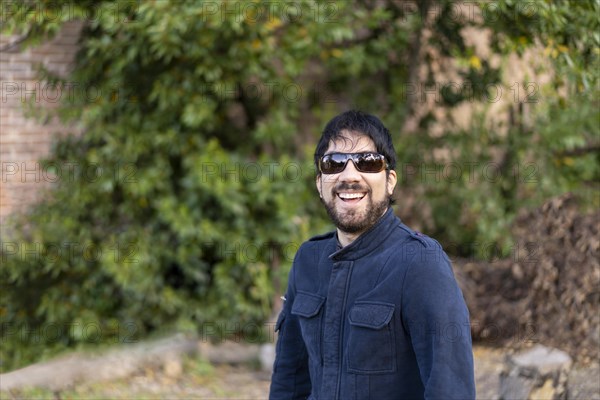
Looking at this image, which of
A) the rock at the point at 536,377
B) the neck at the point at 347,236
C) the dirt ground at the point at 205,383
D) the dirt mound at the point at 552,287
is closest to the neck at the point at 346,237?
the neck at the point at 347,236

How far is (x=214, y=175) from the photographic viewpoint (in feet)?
20.4

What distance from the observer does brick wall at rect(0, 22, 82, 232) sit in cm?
635

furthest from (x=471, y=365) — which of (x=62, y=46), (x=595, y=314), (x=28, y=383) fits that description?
(x=62, y=46)

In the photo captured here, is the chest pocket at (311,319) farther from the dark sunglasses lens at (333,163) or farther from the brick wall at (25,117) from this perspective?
the brick wall at (25,117)

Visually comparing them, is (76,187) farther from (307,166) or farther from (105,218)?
(307,166)

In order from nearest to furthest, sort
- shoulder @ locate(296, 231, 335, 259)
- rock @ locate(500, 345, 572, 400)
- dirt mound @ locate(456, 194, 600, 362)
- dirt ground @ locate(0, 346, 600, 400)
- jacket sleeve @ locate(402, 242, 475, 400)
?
jacket sleeve @ locate(402, 242, 475, 400), shoulder @ locate(296, 231, 335, 259), rock @ locate(500, 345, 572, 400), dirt ground @ locate(0, 346, 600, 400), dirt mound @ locate(456, 194, 600, 362)

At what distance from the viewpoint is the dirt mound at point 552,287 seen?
18.0ft

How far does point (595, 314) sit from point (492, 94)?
2.69 metres

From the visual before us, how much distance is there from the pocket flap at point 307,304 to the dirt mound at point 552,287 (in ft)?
11.1

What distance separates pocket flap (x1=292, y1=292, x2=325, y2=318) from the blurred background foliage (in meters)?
3.31

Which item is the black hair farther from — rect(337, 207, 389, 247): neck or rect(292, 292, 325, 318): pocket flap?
rect(292, 292, 325, 318): pocket flap

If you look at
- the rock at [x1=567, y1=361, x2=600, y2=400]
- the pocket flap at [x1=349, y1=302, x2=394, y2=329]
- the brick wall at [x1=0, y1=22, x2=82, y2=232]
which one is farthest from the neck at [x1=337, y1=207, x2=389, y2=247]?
the brick wall at [x1=0, y1=22, x2=82, y2=232]

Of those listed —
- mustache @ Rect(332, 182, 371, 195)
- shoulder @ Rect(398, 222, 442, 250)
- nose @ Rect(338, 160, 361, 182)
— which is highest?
nose @ Rect(338, 160, 361, 182)

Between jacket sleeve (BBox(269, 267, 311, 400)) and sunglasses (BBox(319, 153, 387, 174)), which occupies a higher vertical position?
sunglasses (BBox(319, 153, 387, 174))
